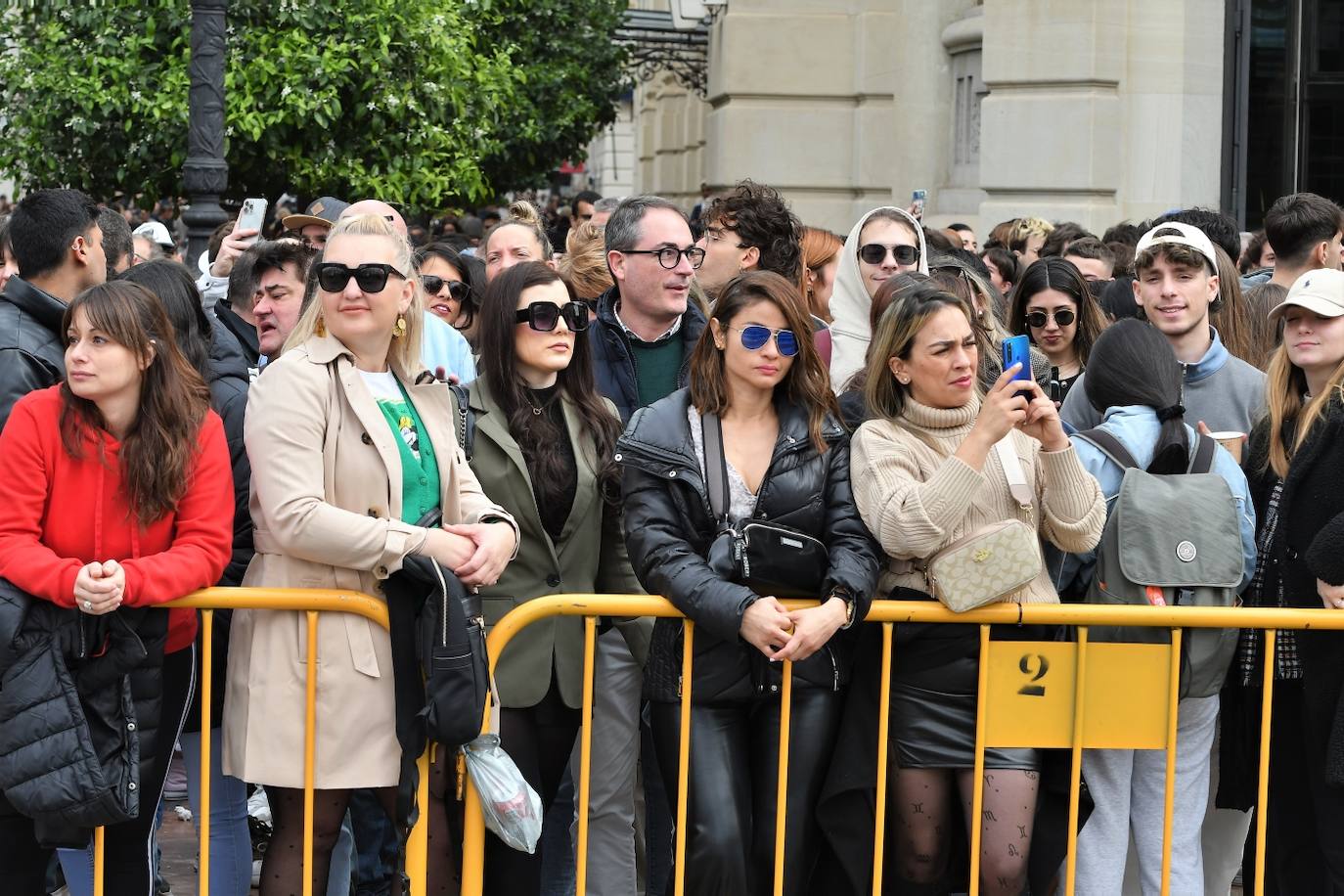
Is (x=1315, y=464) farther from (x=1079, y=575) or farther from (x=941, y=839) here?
(x=941, y=839)

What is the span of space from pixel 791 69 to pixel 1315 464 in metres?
13.3

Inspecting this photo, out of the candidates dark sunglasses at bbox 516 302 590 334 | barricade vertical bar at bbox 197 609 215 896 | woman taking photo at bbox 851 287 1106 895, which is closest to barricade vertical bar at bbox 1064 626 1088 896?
woman taking photo at bbox 851 287 1106 895

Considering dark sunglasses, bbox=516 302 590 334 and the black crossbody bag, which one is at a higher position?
dark sunglasses, bbox=516 302 590 334

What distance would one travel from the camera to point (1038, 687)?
15.8 feet

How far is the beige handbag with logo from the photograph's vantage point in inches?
183

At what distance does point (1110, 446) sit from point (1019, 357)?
0.65 meters

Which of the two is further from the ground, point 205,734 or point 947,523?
point 947,523

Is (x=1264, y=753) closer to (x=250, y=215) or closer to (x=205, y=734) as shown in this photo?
(x=205, y=734)

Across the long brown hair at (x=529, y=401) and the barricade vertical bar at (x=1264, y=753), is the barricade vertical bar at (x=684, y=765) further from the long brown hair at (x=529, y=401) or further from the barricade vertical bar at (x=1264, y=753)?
the barricade vertical bar at (x=1264, y=753)

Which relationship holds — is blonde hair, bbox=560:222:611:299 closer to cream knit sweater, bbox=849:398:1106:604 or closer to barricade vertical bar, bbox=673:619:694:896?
cream knit sweater, bbox=849:398:1106:604

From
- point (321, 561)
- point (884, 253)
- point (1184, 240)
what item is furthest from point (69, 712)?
point (1184, 240)

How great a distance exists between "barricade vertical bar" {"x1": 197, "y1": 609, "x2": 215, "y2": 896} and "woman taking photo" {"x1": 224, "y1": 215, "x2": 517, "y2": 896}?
6 cm

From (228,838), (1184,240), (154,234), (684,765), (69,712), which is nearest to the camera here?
(69,712)

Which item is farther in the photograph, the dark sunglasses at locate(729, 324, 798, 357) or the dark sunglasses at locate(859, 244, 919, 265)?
the dark sunglasses at locate(859, 244, 919, 265)
